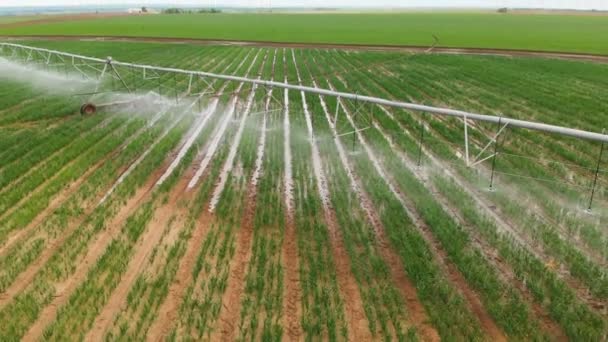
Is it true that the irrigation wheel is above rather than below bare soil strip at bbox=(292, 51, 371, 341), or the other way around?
above

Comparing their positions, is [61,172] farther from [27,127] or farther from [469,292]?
[469,292]

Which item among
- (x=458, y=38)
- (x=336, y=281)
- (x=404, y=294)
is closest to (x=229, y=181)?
(x=336, y=281)

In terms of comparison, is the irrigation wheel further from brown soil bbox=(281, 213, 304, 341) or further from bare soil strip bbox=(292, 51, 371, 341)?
brown soil bbox=(281, 213, 304, 341)

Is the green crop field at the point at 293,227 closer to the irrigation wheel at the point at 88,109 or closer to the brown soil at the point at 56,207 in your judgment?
the brown soil at the point at 56,207

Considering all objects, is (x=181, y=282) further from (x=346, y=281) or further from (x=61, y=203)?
(x=61, y=203)

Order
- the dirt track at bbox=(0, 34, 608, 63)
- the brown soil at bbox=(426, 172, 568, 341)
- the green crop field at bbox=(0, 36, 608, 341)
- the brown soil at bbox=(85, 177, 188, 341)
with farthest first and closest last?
the dirt track at bbox=(0, 34, 608, 63)
the green crop field at bbox=(0, 36, 608, 341)
the brown soil at bbox=(85, 177, 188, 341)
the brown soil at bbox=(426, 172, 568, 341)

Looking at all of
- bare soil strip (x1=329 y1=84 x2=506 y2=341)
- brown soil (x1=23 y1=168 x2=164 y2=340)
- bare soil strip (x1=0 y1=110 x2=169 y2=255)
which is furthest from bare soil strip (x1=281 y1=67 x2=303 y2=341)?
bare soil strip (x1=0 y1=110 x2=169 y2=255)

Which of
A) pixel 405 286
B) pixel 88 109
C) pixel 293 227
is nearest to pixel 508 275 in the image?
pixel 405 286
